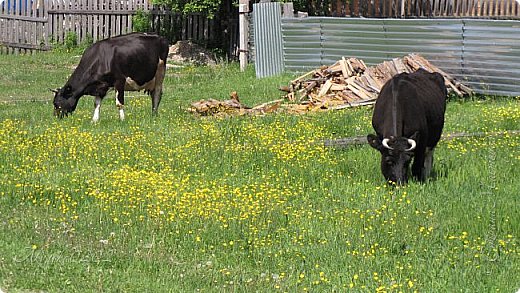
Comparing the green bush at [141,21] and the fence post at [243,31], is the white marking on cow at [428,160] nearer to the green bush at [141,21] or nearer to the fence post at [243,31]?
the fence post at [243,31]

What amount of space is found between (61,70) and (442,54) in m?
13.1

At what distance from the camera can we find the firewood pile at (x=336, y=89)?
19.4 meters

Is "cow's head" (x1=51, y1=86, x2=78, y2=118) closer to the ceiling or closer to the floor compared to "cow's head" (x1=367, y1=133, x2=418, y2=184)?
closer to the floor

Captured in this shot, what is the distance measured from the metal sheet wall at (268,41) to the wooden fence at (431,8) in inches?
361

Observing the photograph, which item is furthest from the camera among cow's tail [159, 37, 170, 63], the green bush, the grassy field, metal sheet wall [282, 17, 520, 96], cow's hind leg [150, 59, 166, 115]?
the green bush

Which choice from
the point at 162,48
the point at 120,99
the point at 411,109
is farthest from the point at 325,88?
the point at 411,109

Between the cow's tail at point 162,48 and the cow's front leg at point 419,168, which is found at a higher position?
the cow's tail at point 162,48

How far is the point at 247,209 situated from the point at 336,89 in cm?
961

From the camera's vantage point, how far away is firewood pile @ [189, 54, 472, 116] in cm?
1939

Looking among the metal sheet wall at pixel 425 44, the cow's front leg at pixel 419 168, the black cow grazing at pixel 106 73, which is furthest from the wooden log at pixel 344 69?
the cow's front leg at pixel 419 168

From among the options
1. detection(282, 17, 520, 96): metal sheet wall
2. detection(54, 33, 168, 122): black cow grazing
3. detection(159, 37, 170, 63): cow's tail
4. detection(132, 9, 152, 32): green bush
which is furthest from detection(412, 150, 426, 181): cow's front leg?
detection(132, 9, 152, 32): green bush

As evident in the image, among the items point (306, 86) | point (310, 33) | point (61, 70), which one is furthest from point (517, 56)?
point (61, 70)

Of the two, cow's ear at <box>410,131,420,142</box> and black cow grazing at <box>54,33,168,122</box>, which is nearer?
cow's ear at <box>410,131,420,142</box>

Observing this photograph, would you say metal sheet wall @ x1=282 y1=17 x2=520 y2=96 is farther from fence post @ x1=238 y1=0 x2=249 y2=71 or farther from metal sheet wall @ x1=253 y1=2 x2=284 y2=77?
fence post @ x1=238 y1=0 x2=249 y2=71
